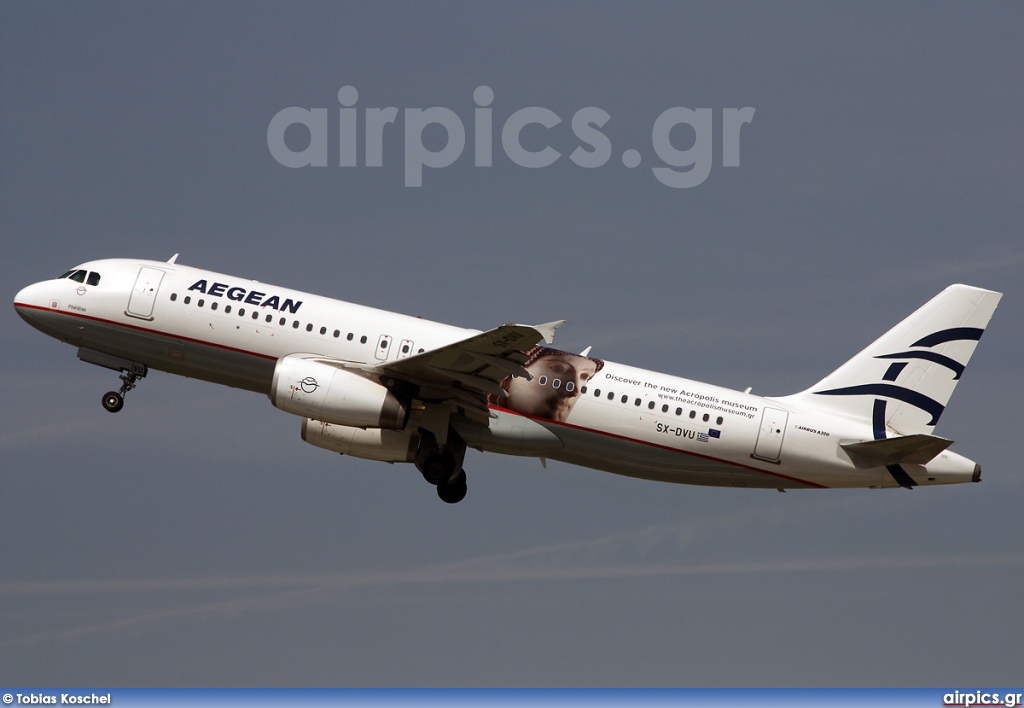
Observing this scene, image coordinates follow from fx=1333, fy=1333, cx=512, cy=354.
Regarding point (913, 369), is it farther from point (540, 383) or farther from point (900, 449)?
point (540, 383)

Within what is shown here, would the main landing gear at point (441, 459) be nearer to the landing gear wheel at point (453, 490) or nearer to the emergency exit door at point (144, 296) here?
the landing gear wheel at point (453, 490)

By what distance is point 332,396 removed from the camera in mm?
36688

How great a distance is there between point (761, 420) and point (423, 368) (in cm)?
982

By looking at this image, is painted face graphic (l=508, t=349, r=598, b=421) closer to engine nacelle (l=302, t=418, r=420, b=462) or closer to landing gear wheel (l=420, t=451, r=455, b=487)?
landing gear wheel (l=420, t=451, r=455, b=487)

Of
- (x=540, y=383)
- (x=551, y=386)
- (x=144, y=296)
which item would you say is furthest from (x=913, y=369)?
(x=144, y=296)

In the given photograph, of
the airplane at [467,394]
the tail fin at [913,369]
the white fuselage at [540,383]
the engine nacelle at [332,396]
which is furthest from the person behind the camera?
the tail fin at [913,369]

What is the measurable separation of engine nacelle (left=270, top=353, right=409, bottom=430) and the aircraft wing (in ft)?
2.49

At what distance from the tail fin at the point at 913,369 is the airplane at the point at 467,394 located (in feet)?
0.22

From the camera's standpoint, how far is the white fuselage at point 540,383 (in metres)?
38.0

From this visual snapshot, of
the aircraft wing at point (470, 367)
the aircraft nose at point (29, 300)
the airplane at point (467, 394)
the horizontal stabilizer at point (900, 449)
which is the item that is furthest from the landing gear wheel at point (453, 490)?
the aircraft nose at point (29, 300)

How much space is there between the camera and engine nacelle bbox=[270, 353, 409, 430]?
36.5 m

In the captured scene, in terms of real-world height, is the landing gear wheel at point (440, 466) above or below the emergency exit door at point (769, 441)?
below

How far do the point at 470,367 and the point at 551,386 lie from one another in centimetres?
272

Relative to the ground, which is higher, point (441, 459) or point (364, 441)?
point (364, 441)
